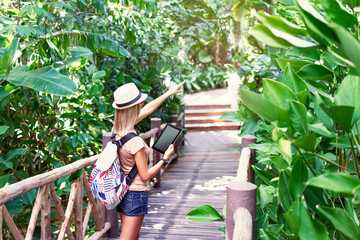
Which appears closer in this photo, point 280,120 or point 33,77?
point 280,120

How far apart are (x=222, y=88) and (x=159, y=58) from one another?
391 inches

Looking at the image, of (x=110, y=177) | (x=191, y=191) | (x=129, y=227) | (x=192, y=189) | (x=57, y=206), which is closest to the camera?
(x=110, y=177)

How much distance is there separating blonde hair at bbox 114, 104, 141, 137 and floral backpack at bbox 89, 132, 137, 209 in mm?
51

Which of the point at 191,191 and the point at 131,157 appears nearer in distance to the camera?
the point at 131,157

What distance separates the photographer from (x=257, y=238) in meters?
1.72

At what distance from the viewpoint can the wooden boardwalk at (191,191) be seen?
3.71 metres

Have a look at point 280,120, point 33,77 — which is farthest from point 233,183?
point 33,77

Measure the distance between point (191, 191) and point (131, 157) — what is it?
3.02 m

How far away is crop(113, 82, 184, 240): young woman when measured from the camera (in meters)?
2.32

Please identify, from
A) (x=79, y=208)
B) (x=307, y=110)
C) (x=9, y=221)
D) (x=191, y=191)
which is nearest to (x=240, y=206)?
(x=307, y=110)

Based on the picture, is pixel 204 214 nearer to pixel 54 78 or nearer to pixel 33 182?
pixel 33 182

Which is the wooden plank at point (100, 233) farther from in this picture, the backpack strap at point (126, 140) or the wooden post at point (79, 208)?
the backpack strap at point (126, 140)

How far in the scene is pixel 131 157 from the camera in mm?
2367

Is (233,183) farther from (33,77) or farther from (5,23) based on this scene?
(5,23)
